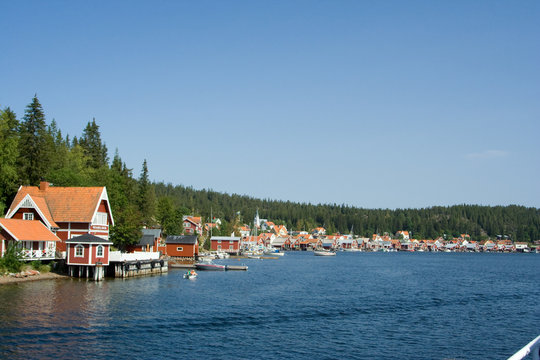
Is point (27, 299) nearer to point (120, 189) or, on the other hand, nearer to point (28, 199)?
point (28, 199)

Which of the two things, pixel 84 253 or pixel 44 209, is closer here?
pixel 84 253

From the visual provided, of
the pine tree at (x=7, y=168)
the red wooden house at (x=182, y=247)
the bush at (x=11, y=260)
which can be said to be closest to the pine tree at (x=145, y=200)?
the red wooden house at (x=182, y=247)

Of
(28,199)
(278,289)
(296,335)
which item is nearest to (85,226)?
(28,199)

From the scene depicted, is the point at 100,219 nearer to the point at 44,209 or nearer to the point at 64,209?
the point at 64,209

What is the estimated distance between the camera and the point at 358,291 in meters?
55.9

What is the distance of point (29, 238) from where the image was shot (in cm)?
5144

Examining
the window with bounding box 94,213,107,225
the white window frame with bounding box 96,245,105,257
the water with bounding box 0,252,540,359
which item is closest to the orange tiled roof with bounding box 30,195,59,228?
the window with bounding box 94,213,107,225

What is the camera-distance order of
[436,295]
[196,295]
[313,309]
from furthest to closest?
[436,295] → [196,295] → [313,309]

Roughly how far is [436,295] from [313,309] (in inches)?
765

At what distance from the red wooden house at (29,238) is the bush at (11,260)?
0.81 metres

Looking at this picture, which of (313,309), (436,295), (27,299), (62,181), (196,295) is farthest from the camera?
(62,181)

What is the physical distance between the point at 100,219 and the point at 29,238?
9.21m

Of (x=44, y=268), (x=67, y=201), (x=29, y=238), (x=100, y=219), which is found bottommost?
(x=44, y=268)

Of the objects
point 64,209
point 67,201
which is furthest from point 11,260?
point 67,201
